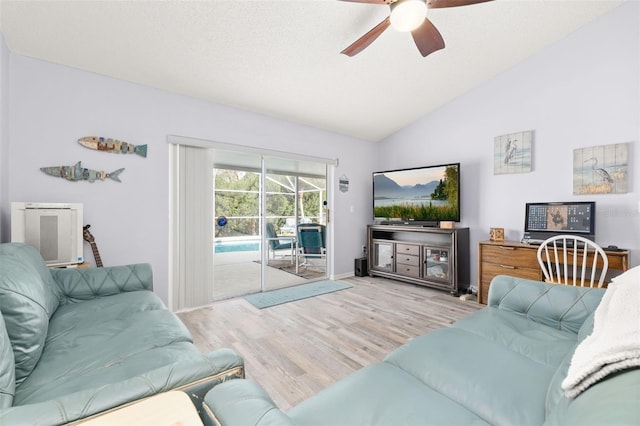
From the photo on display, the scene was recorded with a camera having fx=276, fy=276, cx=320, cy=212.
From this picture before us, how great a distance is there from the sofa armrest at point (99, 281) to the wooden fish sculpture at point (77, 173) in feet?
3.14

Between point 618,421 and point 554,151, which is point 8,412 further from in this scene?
point 554,151

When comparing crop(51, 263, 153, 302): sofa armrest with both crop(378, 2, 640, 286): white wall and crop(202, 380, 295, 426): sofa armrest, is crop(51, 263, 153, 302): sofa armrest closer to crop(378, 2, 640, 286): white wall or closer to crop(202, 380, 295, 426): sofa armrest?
crop(202, 380, 295, 426): sofa armrest

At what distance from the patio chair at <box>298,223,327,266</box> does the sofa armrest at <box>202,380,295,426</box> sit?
13.0ft

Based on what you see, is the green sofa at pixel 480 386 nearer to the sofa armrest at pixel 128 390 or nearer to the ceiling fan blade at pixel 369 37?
the sofa armrest at pixel 128 390

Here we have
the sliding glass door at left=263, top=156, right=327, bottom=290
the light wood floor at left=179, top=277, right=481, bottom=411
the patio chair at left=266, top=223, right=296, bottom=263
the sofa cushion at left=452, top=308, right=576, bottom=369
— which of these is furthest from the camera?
the patio chair at left=266, top=223, right=296, bottom=263

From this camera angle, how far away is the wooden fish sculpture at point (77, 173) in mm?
2477

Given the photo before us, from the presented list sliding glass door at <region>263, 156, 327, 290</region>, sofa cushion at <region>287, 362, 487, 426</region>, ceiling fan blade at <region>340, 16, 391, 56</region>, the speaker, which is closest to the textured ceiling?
ceiling fan blade at <region>340, 16, 391, 56</region>

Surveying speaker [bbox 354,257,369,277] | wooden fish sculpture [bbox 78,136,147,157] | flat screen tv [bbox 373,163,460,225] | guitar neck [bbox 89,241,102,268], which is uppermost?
wooden fish sculpture [bbox 78,136,147,157]

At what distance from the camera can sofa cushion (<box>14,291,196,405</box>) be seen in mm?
1096

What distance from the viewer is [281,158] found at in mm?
4055

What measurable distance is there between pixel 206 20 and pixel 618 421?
2910 millimetres

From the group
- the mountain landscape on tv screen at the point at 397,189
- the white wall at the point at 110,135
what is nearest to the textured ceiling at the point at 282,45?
the white wall at the point at 110,135

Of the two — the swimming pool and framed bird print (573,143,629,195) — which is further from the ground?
framed bird print (573,143,629,195)

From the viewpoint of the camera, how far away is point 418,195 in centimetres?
413
